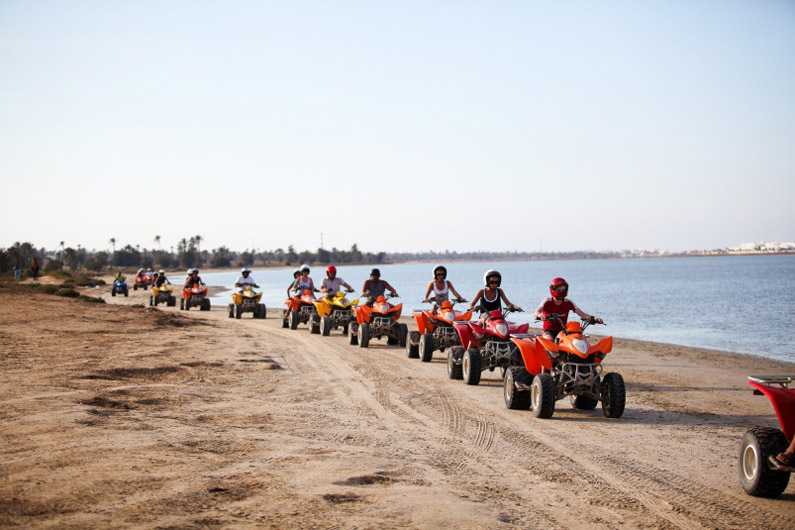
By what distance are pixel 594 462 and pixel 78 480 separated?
476 cm

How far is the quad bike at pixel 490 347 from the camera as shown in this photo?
12008 mm

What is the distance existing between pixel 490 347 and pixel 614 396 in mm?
3058

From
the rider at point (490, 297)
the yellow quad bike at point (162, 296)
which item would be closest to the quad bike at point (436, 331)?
the rider at point (490, 297)

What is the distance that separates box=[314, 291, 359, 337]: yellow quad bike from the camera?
20.9 m

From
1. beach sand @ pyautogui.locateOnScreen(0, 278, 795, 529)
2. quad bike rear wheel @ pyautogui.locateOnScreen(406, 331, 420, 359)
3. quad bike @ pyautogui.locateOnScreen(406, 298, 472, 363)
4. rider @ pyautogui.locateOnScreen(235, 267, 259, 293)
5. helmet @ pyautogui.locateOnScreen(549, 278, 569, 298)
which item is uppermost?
helmet @ pyautogui.locateOnScreen(549, 278, 569, 298)

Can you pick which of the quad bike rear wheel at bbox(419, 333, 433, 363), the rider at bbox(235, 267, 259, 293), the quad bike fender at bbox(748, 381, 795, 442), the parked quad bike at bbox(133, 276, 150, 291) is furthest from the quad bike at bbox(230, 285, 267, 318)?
the parked quad bike at bbox(133, 276, 150, 291)

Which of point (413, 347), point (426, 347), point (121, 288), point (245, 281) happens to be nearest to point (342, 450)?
point (426, 347)

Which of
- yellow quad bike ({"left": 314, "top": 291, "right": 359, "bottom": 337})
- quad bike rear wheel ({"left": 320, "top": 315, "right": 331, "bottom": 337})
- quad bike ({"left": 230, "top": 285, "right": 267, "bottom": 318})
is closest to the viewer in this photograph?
yellow quad bike ({"left": 314, "top": 291, "right": 359, "bottom": 337})

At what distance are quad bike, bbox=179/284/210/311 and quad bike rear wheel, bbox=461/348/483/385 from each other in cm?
2304

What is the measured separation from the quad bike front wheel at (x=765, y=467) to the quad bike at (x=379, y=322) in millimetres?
12095

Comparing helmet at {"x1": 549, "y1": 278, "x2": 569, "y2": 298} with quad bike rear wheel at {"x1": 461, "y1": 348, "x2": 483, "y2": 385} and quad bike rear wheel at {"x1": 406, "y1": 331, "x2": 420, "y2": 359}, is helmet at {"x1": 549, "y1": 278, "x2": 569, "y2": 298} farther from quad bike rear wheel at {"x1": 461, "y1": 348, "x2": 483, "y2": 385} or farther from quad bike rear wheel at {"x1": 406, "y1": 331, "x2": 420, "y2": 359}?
quad bike rear wheel at {"x1": 406, "y1": 331, "x2": 420, "y2": 359}

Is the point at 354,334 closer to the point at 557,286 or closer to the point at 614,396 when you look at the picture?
the point at 557,286

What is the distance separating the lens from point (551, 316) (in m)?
9.91

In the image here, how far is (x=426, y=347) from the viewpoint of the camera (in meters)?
15.4
